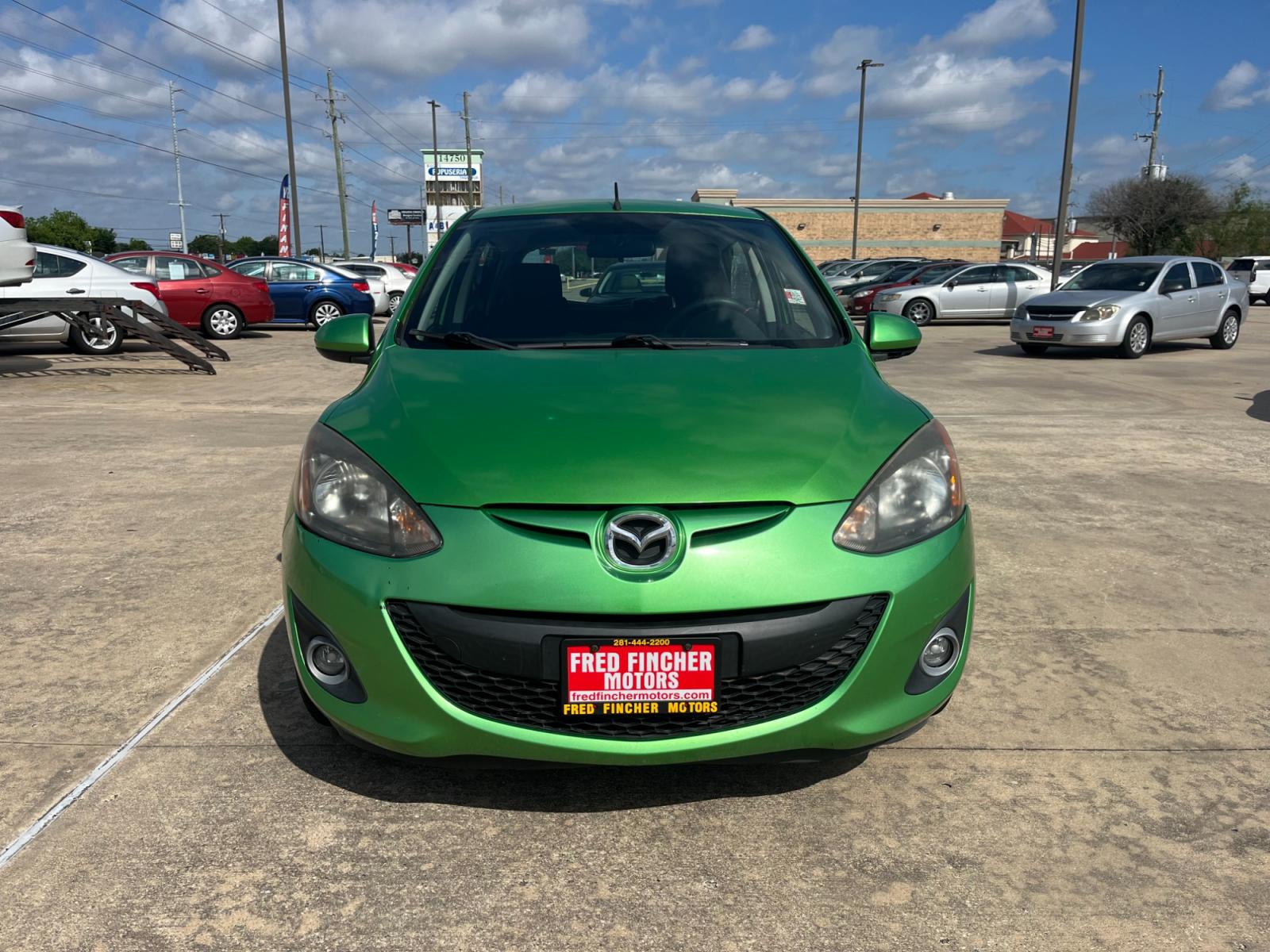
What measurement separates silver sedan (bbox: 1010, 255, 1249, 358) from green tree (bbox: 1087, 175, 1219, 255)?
1633 inches

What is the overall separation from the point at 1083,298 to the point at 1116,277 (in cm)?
103

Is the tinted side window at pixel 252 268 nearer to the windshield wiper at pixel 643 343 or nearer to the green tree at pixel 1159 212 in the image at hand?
the windshield wiper at pixel 643 343

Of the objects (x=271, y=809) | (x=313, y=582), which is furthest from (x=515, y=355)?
(x=271, y=809)

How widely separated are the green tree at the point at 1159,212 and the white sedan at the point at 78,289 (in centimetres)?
5198

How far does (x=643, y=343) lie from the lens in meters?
3.22

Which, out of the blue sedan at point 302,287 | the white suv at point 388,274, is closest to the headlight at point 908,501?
the blue sedan at point 302,287

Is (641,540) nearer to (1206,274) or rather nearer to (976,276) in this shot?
(1206,274)

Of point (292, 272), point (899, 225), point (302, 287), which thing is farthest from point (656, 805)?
point (899, 225)

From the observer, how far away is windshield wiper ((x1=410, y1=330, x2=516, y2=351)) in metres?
3.18

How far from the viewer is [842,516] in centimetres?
230

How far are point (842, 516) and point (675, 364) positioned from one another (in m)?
0.88

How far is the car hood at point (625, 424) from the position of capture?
228cm

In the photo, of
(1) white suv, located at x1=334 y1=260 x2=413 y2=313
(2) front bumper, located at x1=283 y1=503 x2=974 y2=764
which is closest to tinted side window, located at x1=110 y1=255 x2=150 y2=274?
(1) white suv, located at x1=334 y1=260 x2=413 y2=313

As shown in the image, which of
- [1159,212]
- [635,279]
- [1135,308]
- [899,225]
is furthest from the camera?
[899,225]
